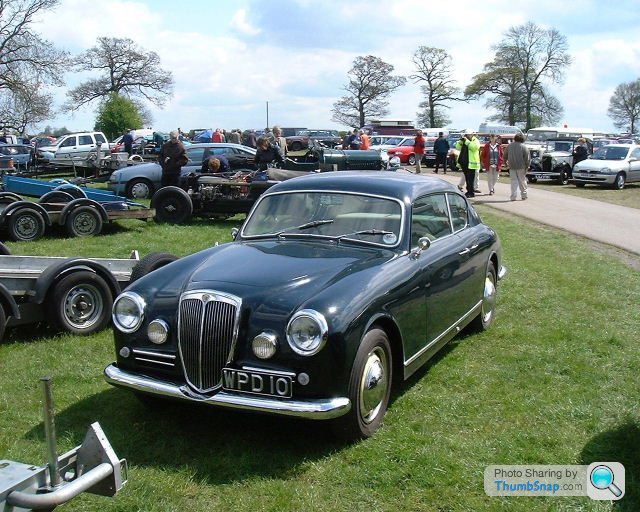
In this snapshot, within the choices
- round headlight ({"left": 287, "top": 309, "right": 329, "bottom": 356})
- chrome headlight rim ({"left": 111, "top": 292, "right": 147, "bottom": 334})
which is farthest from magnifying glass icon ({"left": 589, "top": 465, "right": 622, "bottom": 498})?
chrome headlight rim ({"left": 111, "top": 292, "right": 147, "bottom": 334})

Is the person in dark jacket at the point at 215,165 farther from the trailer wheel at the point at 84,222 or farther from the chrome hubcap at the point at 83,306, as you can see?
the chrome hubcap at the point at 83,306

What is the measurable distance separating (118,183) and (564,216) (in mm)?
10989

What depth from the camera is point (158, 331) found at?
4.37 meters

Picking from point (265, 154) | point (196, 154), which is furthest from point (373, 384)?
point (196, 154)

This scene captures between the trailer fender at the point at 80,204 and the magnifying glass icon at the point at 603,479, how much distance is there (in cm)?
1034

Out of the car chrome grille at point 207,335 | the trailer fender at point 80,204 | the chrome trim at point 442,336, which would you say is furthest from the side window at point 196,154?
the car chrome grille at point 207,335

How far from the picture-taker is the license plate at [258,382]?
13.1 ft

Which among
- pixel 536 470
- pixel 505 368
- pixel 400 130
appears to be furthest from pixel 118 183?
pixel 400 130

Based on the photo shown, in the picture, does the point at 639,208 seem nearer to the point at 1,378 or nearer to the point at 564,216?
the point at 564,216

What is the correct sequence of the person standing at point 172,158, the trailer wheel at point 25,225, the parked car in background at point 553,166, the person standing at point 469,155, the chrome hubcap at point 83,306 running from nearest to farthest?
the chrome hubcap at point 83,306
the trailer wheel at point 25,225
the person standing at point 172,158
the person standing at point 469,155
the parked car in background at point 553,166

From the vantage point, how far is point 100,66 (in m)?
55.8

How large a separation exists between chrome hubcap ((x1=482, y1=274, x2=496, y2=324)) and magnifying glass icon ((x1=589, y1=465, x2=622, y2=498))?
2.80 metres

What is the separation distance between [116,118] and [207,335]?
46159mm

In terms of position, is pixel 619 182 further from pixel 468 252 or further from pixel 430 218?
pixel 430 218
